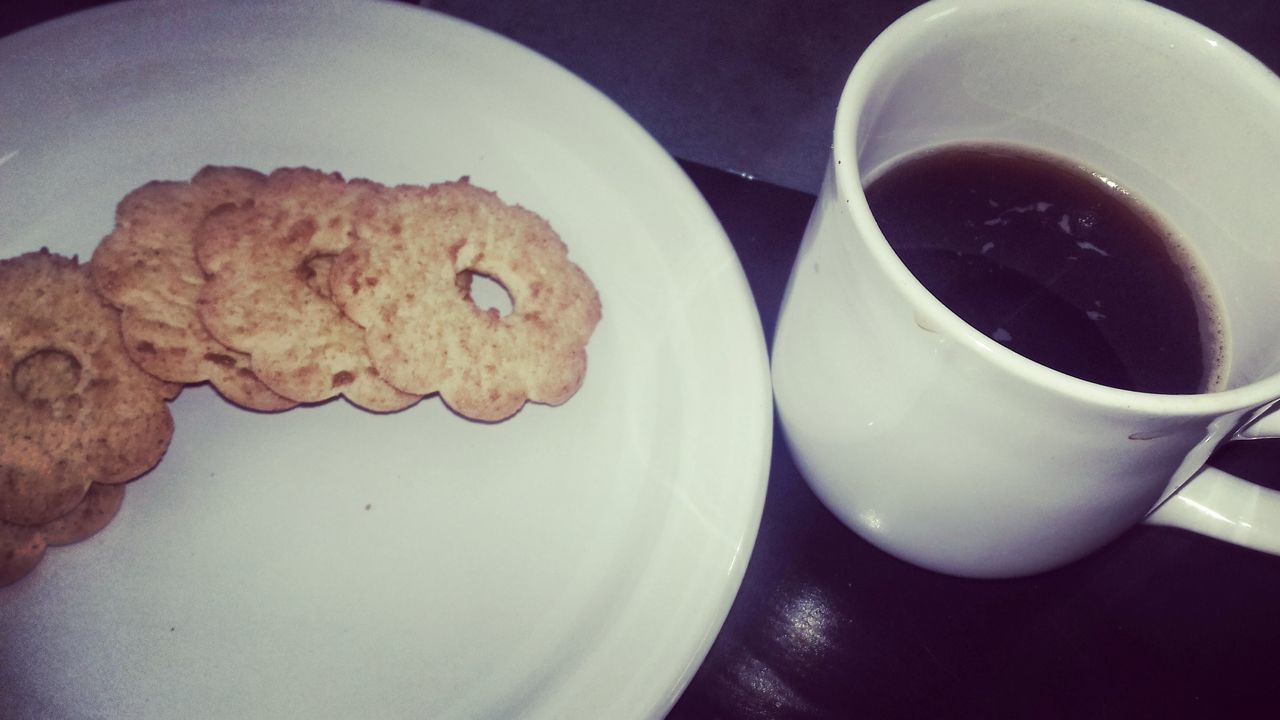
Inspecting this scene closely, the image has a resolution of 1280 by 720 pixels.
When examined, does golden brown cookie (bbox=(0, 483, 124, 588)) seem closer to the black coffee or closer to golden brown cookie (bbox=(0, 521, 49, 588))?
golden brown cookie (bbox=(0, 521, 49, 588))

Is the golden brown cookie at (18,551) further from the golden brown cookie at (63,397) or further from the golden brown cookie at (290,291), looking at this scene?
the golden brown cookie at (290,291)

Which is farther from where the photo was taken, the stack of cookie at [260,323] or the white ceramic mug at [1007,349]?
the stack of cookie at [260,323]

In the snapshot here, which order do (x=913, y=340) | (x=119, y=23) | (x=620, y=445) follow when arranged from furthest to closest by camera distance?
1. (x=119, y=23)
2. (x=620, y=445)
3. (x=913, y=340)

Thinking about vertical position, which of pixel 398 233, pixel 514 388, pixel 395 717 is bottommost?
pixel 395 717

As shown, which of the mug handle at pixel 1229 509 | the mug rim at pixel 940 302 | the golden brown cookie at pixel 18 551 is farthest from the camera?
the golden brown cookie at pixel 18 551

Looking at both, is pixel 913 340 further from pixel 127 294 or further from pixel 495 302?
pixel 127 294

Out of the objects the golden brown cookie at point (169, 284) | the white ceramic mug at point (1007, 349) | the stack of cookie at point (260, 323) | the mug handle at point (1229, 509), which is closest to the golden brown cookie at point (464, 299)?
the stack of cookie at point (260, 323)

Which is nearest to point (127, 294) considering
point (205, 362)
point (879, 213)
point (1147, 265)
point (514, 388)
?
point (205, 362)
